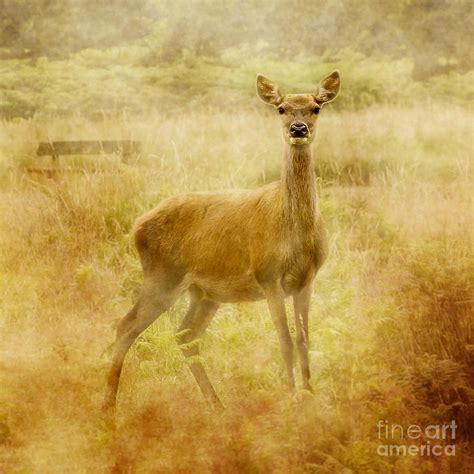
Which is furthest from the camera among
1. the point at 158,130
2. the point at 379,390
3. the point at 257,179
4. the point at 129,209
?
the point at 158,130

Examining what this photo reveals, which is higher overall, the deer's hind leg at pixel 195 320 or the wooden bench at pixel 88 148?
the wooden bench at pixel 88 148

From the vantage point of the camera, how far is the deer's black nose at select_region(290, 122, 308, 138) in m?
4.55

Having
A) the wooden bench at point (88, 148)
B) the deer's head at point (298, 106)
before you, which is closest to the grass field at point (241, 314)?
the wooden bench at point (88, 148)

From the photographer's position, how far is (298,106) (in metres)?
4.63

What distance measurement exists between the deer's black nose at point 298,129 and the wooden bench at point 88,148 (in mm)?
3229

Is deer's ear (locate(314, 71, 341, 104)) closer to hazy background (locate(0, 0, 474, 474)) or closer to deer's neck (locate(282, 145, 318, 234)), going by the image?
deer's neck (locate(282, 145, 318, 234))

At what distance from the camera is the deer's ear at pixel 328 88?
4.79m

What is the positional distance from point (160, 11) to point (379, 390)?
4.13 m

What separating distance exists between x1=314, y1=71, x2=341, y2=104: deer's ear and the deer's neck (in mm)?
295

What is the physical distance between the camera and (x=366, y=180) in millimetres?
7914

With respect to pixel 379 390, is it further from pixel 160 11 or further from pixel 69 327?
pixel 160 11

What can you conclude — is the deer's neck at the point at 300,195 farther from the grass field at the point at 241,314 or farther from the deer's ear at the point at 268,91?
the grass field at the point at 241,314

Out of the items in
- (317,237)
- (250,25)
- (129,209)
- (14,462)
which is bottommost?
(14,462)

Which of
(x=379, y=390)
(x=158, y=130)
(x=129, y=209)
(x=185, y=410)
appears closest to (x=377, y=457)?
(x=379, y=390)
